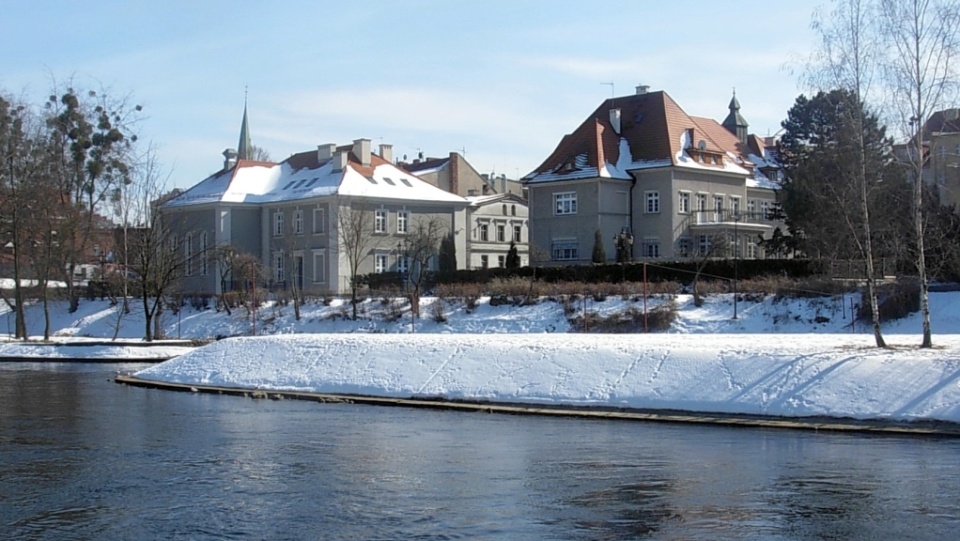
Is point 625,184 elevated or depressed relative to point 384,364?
elevated

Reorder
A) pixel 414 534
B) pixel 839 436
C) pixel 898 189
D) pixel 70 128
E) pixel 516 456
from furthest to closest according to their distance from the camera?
pixel 70 128
pixel 898 189
pixel 839 436
pixel 516 456
pixel 414 534

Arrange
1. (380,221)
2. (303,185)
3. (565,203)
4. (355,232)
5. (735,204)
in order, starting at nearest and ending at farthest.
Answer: (355,232) → (565,203) → (380,221) → (735,204) → (303,185)

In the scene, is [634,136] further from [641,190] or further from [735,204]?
[735,204]

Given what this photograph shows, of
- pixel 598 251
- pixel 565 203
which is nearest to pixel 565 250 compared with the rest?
pixel 565 203

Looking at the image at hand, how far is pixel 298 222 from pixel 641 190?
68.8 feet

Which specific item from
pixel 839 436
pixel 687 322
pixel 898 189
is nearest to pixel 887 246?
pixel 898 189

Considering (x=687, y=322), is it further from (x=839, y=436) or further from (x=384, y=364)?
(x=839, y=436)

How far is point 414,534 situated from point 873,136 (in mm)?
23238

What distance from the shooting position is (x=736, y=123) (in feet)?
283

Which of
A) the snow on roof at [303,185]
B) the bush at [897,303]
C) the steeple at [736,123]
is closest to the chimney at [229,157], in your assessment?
the snow on roof at [303,185]

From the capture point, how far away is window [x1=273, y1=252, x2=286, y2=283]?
69.4 m

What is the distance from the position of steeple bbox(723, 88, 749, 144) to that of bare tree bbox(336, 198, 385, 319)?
33172mm

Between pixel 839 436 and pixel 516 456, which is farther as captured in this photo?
pixel 839 436

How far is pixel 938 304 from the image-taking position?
39375 millimetres
